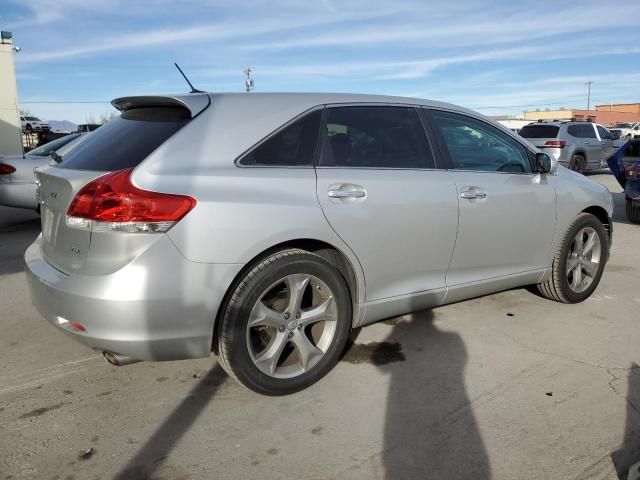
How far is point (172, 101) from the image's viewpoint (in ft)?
10.2

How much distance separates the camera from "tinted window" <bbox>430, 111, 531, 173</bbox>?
12.8 ft

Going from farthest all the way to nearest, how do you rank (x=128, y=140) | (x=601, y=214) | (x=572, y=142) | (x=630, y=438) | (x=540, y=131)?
(x=540, y=131), (x=572, y=142), (x=601, y=214), (x=128, y=140), (x=630, y=438)

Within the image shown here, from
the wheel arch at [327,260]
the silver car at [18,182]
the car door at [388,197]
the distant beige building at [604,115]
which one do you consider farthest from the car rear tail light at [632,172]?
the distant beige building at [604,115]

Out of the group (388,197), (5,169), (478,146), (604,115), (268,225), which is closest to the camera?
(268,225)

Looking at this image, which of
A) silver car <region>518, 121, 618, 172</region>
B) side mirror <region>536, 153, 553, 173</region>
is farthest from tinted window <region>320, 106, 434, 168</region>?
silver car <region>518, 121, 618, 172</region>

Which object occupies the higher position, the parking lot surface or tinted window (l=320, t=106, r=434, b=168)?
tinted window (l=320, t=106, r=434, b=168)

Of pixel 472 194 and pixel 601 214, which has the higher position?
pixel 472 194

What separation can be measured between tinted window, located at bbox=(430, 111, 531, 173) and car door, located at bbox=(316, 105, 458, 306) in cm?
23

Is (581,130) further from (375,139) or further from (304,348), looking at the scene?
(304,348)

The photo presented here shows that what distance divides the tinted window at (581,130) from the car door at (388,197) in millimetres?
14942

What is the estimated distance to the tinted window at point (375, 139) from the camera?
332 cm

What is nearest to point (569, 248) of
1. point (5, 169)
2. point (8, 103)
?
point (5, 169)

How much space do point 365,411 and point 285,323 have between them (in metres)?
0.64

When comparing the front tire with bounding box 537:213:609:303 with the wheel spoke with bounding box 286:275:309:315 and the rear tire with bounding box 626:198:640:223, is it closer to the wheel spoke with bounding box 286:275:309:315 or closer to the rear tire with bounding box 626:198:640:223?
the wheel spoke with bounding box 286:275:309:315
